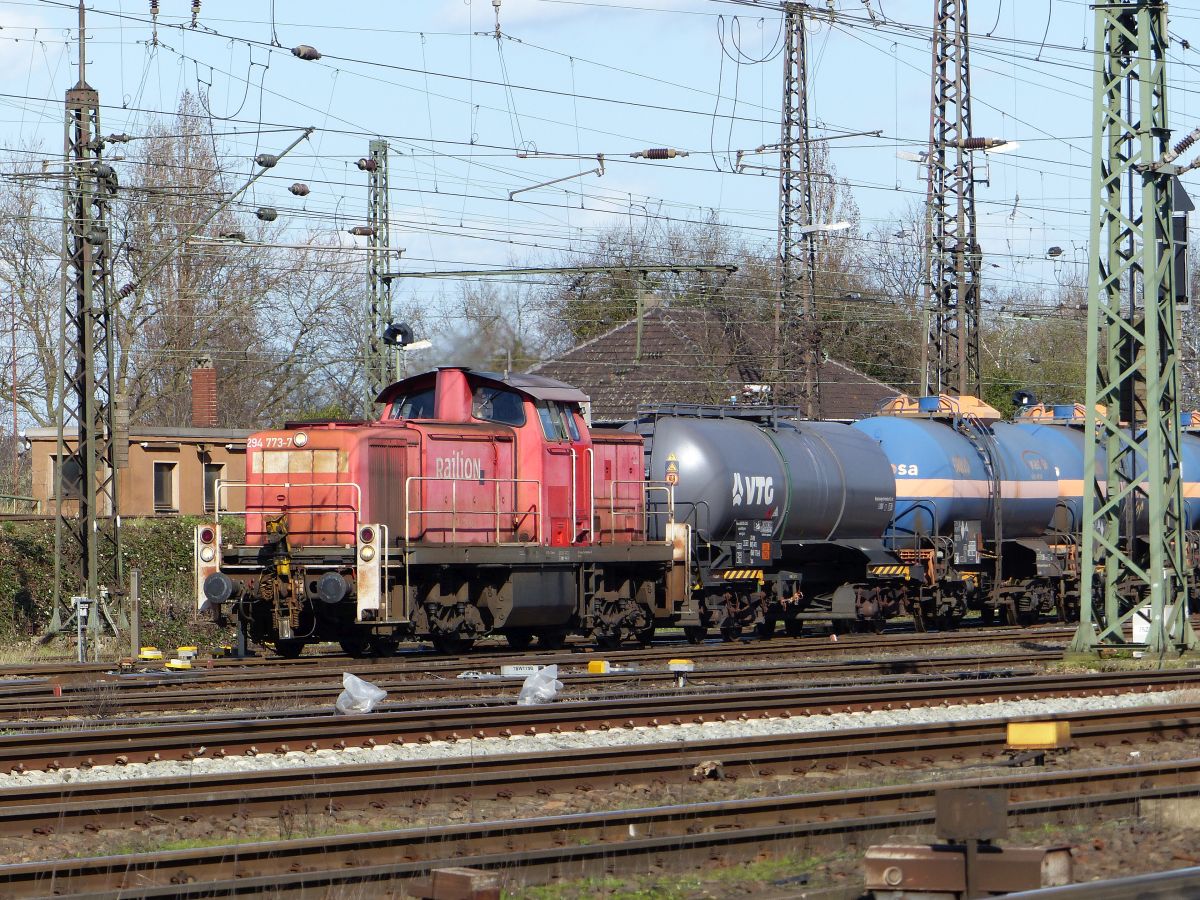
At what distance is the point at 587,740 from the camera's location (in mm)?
12609

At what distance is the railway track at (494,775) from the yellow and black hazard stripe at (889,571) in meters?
11.3

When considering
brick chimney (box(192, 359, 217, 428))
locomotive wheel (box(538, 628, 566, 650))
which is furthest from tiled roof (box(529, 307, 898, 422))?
locomotive wheel (box(538, 628, 566, 650))

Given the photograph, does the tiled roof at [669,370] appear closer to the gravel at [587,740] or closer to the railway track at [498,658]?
the railway track at [498,658]

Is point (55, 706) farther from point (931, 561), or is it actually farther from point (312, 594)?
point (931, 561)

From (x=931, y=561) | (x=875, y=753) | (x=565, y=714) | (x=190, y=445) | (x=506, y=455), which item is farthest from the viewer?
(x=190, y=445)

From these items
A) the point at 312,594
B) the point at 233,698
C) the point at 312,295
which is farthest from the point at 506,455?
the point at 312,295

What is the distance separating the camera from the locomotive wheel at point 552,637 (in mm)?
21125

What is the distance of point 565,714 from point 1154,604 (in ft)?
28.7

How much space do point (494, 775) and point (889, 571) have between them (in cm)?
1572

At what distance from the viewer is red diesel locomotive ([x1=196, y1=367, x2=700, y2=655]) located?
60.0 feet

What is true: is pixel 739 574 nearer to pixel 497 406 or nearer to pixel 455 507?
pixel 497 406

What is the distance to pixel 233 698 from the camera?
49.3 feet

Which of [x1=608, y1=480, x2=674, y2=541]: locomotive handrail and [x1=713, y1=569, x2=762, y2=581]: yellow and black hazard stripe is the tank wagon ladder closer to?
[x1=713, y1=569, x2=762, y2=581]: yellow and black hazard stripe

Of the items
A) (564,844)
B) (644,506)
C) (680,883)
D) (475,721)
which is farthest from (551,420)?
(680,883)
